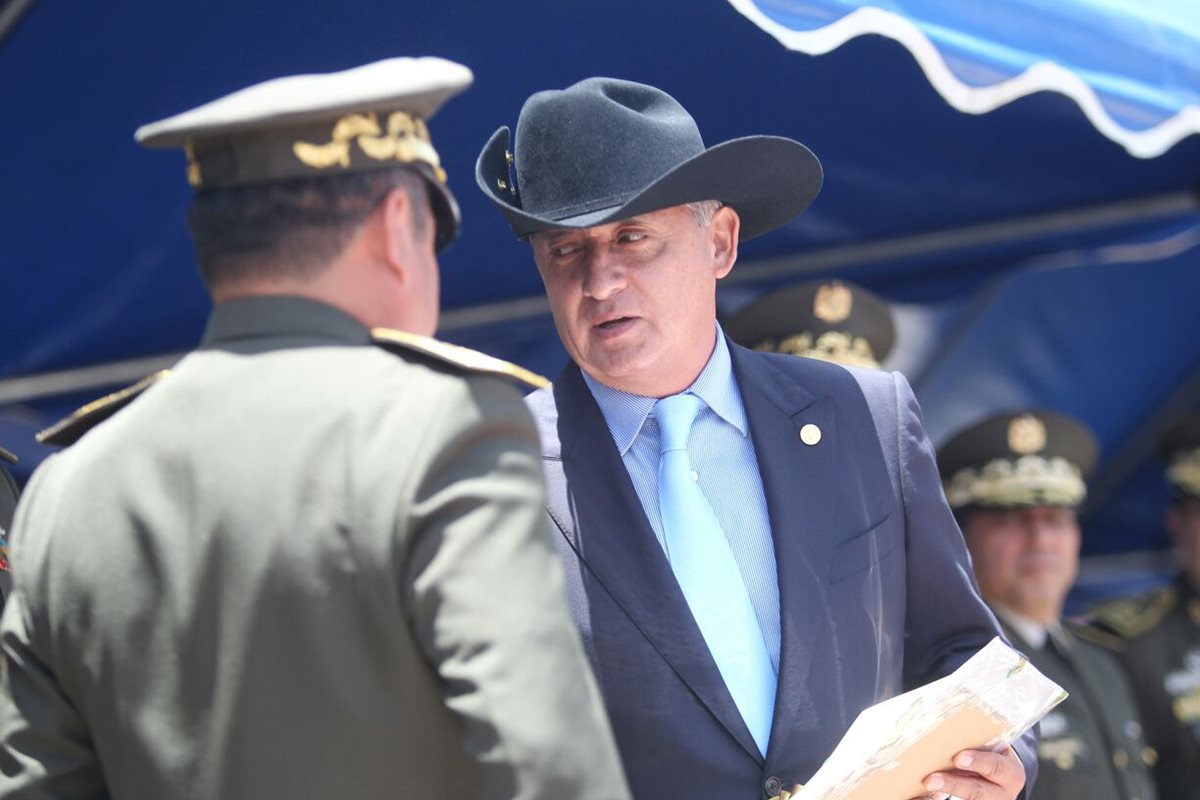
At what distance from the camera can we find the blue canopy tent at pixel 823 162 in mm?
2883

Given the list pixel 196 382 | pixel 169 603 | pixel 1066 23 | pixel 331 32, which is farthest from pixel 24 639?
pixel 1066 23

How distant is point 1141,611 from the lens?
5.04 metres

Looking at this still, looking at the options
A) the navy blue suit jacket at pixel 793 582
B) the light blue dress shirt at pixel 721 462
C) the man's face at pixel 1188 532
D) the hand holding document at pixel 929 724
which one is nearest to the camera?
the hand holding document at pixel 929 724

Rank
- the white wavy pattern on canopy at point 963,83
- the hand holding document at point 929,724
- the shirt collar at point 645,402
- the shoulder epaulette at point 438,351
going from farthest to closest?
the white wavy pattern on canopy at point 963,83 → the shirt collar at point 645,402 → the hand holding document at point 929,724 → the shoulder epaulette at point 438,351

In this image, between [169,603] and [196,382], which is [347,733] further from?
[196,382]

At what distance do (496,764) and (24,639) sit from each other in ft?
1.76

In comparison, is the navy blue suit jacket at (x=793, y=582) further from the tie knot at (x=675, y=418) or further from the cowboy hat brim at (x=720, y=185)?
the cowboy hat brim at (x=720, y=185)

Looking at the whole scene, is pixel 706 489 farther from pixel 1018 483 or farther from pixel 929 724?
pixel 1018 483

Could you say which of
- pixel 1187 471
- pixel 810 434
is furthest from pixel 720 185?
pixel 1187 471

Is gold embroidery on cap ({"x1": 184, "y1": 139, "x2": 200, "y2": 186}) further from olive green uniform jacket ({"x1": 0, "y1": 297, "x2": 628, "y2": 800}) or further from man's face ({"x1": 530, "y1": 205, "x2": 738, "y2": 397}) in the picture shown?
man's face ({"x1": 530, "y1": 205, "x2": 738, "y2": 397})

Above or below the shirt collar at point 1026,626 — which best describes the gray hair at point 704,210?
above

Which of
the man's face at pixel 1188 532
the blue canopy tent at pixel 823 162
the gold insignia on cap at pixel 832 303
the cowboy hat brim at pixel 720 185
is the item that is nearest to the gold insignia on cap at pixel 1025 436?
the blue canopy tent at pixel 823 162

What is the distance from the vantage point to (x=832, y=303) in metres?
4.13

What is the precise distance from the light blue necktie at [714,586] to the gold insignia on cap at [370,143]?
0.80 metres
